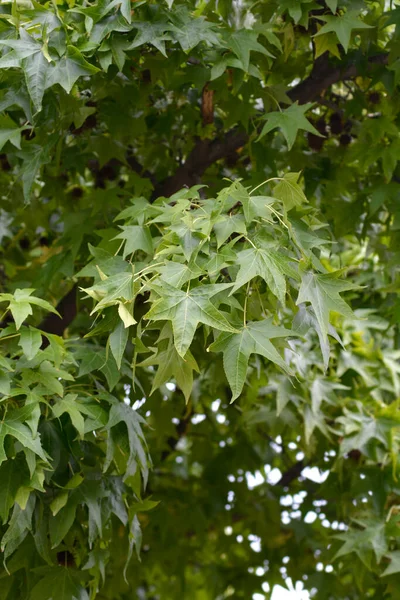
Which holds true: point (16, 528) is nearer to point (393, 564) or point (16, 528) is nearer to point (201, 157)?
point (393, 564)

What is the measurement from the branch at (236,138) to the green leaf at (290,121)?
274 millimetres

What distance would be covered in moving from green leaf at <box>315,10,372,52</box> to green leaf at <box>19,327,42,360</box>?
3.36 feet

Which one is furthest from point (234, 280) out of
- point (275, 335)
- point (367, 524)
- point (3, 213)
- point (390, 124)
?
point (3, 213)

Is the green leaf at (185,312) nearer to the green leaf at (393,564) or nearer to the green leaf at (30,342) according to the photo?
the green leaf at (30,342)

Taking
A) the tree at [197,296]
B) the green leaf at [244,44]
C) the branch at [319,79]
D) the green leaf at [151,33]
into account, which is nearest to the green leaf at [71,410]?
the tree at [197,296]

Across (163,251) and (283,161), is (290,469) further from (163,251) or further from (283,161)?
(163,251)

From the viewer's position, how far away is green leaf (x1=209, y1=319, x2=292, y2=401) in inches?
63.2

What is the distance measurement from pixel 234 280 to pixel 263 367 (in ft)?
3.45

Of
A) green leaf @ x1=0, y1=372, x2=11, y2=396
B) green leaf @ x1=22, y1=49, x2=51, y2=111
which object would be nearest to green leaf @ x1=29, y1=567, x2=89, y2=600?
green leaf @ x1=0, y1=372, x2=11, y2=396

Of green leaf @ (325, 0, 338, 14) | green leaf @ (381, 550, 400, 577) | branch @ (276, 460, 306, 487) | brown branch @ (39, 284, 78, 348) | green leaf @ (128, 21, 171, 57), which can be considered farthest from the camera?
branch @ (276, 460, 306, 487)

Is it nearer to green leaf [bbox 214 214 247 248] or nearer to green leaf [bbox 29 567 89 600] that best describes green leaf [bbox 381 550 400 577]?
green leaf [bbox 29 567 89 600]

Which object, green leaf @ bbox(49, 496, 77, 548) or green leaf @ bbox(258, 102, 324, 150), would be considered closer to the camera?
green leaf @ bbox(49, 496, 77, 548)

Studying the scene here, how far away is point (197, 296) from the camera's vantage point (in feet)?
5.31

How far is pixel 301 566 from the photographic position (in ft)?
11.0
